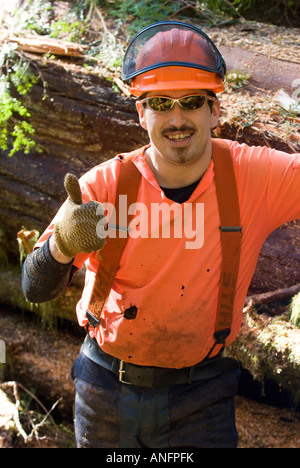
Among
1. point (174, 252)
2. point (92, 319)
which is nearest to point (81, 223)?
point (174, 252)

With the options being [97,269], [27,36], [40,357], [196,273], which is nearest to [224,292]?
[196,273]

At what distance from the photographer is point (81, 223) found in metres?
2.62

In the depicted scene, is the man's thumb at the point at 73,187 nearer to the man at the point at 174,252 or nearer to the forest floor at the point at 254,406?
the man at the point at 174,252

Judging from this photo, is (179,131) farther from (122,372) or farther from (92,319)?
(122,372)

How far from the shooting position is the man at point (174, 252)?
2996 millimetres

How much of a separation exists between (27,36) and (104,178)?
9.46 ft

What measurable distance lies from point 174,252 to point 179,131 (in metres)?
0.69

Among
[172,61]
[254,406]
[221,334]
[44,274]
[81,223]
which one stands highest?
[172,61]

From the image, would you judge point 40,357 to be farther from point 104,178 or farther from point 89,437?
point 104,178

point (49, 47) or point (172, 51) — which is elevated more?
point (49, 47)

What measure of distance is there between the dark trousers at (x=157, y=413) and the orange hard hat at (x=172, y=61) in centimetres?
177

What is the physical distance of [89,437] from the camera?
3.32 meters

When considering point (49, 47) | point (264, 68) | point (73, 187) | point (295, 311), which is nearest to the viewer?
point (73, 187)

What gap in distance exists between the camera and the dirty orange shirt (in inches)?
119
